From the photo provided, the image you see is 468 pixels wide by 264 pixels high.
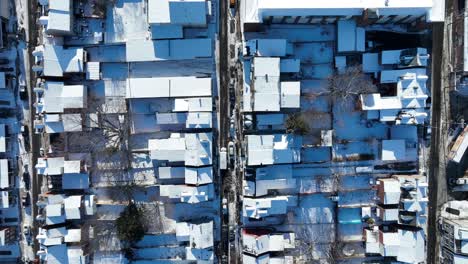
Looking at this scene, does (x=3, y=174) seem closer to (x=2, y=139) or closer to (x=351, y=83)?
(x=2, y=139)

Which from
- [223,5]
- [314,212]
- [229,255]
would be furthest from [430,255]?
[223,5]

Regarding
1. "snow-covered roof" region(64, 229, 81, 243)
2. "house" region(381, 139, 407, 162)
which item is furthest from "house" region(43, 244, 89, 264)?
"house" region(381, 139, 407, 162)

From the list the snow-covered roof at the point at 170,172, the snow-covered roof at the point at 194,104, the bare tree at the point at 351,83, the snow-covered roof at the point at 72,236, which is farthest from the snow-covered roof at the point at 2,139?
the bare tree at the point at 351,83

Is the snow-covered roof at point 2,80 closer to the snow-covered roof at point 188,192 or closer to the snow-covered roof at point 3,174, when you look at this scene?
the snow-covered roof at point 3,174

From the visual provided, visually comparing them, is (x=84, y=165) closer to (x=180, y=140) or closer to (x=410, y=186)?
(x=180, y=140)

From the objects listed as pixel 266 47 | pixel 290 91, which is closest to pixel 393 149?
pixel 290 91

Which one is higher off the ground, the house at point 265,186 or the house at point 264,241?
the house at point 265,186

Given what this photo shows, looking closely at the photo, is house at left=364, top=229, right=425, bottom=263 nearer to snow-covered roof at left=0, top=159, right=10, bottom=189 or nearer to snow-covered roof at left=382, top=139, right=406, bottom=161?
snow-covered roof at left=382, top=139, right=406, bottom=161
